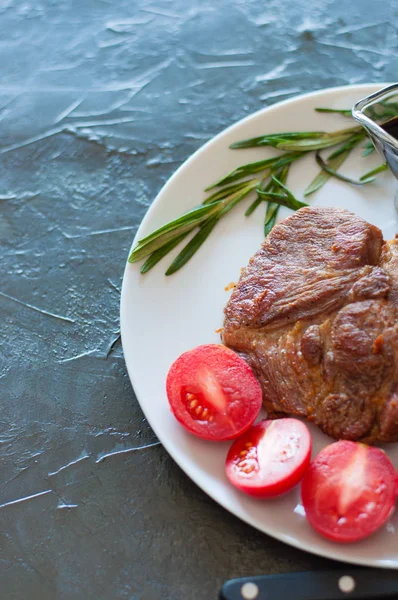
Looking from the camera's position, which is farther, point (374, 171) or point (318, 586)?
Result: point (374, 171)

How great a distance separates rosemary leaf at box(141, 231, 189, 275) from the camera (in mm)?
3002

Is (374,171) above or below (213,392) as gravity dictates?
above

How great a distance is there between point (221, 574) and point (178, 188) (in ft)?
5.74

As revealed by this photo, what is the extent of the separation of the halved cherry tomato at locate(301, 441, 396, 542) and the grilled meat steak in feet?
0.49

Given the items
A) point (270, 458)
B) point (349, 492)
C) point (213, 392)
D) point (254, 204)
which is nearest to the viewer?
point (349, 492)

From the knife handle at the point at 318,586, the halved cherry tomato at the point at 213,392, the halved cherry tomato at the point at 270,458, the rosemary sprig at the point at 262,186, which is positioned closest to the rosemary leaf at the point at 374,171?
the rosemary sprig at the point at 262,186

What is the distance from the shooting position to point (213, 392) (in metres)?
2.47

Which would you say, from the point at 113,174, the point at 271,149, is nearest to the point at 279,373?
Result: the point at 271,149

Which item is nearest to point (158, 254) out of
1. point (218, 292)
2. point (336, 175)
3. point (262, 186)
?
point (218, 292)

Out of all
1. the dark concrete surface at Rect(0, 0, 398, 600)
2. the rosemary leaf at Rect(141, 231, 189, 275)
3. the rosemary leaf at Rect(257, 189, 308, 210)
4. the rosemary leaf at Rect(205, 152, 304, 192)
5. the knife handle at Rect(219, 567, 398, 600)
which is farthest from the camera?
the rosemary leaf at Rect(205, 152, 304, 192)

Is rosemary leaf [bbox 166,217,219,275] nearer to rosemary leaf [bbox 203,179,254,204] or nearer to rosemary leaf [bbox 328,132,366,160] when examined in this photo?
rosemary leaf [bbox 203,179,254,204]

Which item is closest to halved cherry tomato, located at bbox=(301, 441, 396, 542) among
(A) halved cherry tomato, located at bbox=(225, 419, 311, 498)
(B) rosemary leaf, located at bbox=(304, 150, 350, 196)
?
(A) halved cherry tomato, located at bbox=(225, 419, 311, 498)

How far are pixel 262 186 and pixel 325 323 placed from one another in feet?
3.34

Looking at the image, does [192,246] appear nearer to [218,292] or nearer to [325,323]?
[218,292]
